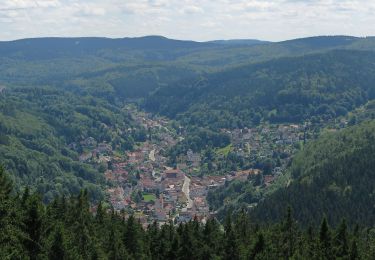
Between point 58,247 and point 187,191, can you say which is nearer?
point 58,247

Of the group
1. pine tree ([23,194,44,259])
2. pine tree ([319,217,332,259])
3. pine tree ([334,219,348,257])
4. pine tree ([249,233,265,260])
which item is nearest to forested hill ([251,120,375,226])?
pine tree ([334,219,348,257])

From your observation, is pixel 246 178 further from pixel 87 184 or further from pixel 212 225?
pixel 212 225

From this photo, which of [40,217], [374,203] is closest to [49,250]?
[40,217]

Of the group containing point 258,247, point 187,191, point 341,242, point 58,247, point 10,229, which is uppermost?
point 10,229

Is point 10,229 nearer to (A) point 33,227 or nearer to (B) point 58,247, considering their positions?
(A) point 33,227

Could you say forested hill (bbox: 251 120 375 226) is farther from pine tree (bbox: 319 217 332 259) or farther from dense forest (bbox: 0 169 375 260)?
pine tree (bbox: 319 217 332 259)

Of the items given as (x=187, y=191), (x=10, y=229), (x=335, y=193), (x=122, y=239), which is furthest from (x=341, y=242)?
(x=187, y=191)
